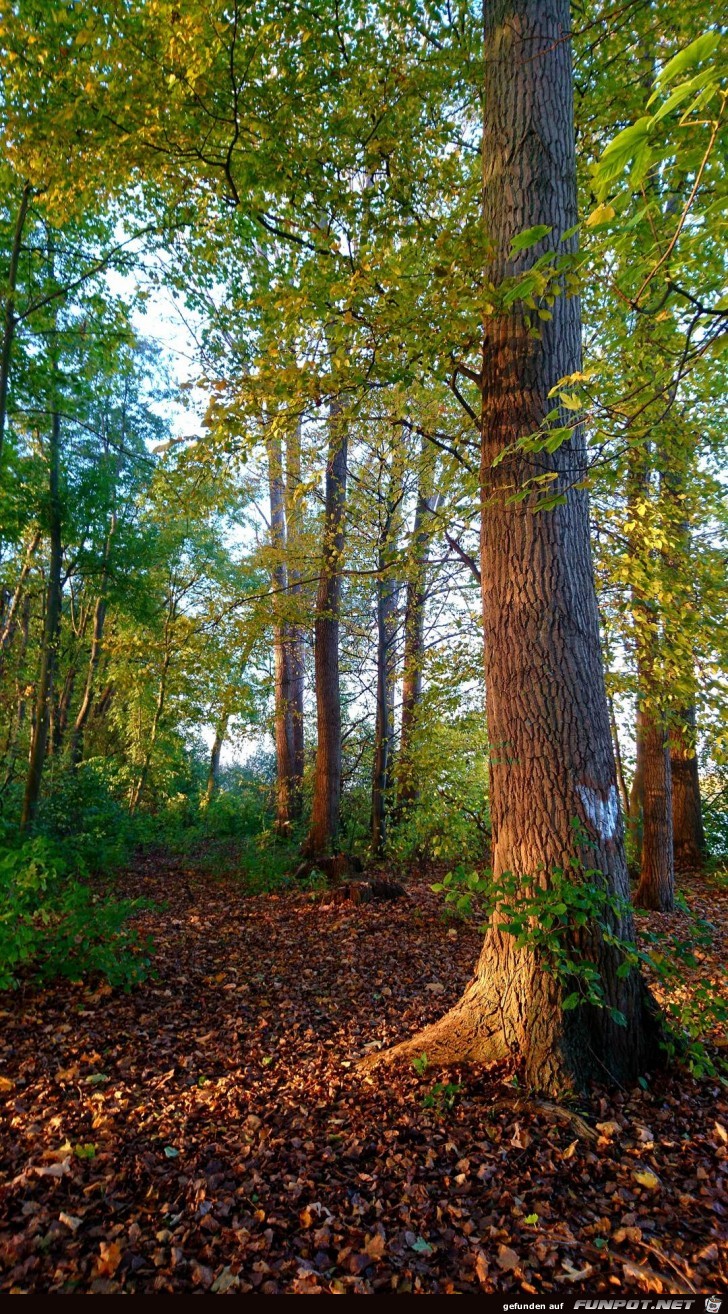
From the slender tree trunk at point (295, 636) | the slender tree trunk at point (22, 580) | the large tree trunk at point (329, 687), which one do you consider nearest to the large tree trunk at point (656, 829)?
the large tree trunk at point (329, 687)

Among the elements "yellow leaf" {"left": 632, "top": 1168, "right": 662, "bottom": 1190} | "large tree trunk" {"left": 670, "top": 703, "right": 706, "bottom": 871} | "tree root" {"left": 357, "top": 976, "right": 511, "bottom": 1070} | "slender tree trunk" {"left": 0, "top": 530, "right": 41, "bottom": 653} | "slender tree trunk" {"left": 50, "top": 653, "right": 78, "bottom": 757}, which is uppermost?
"slender tree trunk" {"left": 0, "top": 530, "right": 41, "bottom": 653}

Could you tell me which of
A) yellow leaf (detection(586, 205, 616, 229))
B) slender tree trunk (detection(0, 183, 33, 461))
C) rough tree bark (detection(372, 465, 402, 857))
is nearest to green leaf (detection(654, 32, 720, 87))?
yellow leaf (detection(586, 205, 616, 229))

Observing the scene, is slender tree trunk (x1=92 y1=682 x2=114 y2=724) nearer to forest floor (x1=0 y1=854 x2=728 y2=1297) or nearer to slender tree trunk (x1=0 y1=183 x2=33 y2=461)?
slender tree trunk (x1=0 y1=183 x2=33 y2=461)

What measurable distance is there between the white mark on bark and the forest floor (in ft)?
3.72

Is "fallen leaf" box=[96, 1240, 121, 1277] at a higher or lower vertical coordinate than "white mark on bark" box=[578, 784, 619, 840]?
lower

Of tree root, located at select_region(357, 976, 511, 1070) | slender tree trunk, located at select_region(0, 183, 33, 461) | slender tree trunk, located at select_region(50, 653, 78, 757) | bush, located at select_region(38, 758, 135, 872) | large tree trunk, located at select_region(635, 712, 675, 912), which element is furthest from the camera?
slender tree trunk, located at select_region(50, 653, 78, 757)

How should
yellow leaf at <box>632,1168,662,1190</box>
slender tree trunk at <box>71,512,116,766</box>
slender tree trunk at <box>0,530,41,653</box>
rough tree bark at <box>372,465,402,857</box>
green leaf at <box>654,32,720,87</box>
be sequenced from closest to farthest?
green leaf at <box>654,32,720,87</box>, yellow leaf at <box>632,1168,662,1190</box>, rough tree bark at <box>372,465,402,857</box>, slender tree trunk at <box>71,512,116,766</box>, slender tree trunk at <box>0,530,41,653</box>

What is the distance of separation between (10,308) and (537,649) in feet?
26.1

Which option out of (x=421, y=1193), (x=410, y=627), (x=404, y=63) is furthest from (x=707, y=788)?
(x=404, y=63)

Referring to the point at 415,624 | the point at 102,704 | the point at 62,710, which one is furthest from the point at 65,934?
the point at 102,704

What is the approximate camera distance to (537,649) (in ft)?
9.71

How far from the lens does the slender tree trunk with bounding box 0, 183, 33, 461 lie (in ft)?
22.9

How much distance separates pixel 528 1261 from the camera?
188 centimetres

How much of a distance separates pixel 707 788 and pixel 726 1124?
880cm
